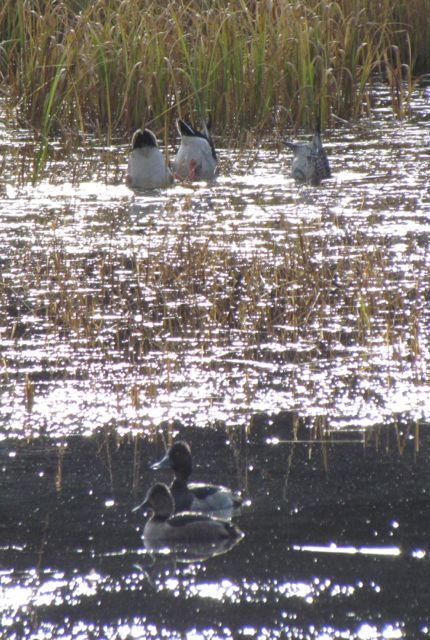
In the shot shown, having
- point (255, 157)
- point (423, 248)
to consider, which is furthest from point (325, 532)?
point (255, 157)

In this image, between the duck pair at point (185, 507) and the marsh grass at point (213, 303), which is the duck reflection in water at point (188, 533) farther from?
the marsh grass at point (213, 303)

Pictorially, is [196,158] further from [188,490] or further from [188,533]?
[188,533]

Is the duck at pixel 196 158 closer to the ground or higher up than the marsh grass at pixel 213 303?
higher up

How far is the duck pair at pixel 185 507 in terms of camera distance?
4293 mm

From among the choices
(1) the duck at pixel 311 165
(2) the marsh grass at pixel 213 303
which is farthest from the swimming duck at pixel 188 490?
(1) the duck at pixel 311 165

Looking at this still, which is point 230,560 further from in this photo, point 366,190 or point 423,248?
point 366,190

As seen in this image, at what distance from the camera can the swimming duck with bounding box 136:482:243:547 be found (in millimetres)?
4281

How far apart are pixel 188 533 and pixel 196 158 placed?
275 inches

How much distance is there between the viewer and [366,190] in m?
10.2

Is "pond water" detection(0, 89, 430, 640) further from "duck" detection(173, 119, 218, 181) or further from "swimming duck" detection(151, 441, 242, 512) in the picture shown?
"duck" detection(173, 119, 218, 181)

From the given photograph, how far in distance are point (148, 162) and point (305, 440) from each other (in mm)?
6037

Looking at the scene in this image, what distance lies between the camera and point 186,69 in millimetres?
12797

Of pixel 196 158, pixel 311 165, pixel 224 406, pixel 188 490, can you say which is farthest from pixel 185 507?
pixel 196 158

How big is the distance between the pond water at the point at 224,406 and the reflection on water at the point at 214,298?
0.06 ft
